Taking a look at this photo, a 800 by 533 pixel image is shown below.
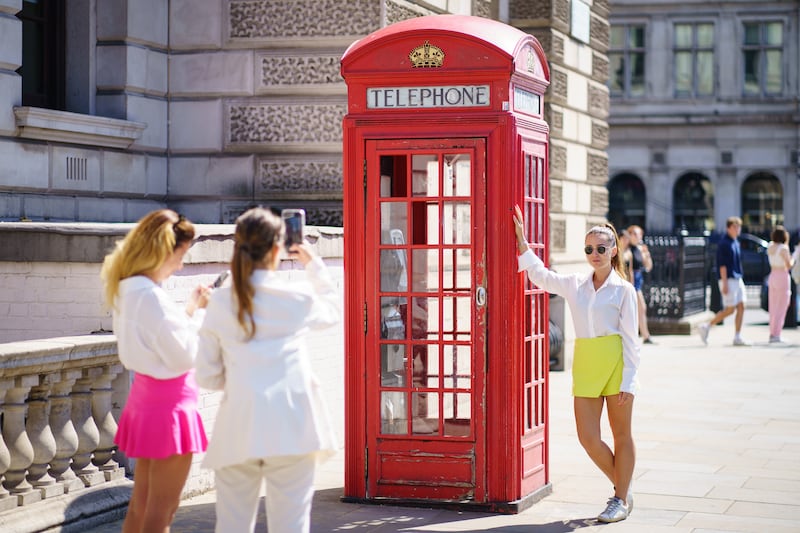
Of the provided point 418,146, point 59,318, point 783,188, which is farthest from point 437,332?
point 783,188

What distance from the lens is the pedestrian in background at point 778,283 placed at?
18094 millimetres

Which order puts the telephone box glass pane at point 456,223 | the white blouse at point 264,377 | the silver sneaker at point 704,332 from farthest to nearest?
the silver sneaker at point 704,332
the telephone box glass pane at point 456,223
the white blouse at point 264,377

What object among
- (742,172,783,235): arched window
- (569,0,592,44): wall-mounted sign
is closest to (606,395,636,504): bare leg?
(569,0,592,44): wall-mounted sign

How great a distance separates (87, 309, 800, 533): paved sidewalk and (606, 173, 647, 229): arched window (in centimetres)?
3169

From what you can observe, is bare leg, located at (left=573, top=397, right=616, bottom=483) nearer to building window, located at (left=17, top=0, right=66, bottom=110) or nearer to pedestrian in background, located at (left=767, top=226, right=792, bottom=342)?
building window, located at (left=17, top=0, right=66, bottom=110)

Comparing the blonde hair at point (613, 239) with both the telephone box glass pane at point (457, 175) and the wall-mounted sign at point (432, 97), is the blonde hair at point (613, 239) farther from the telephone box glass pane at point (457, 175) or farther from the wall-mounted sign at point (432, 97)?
the wall-mounted sign at point (432, 97)

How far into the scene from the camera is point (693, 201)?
4566 centimetres

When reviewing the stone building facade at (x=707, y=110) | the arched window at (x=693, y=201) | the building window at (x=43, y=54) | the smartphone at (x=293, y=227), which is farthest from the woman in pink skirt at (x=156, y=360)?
the arched window at (x=693, y=201)

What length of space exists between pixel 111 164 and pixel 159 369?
568 centimetres

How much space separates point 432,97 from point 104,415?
2482 millimetres

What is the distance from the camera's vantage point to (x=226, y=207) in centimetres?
1124

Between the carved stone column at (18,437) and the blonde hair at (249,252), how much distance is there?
6.46ft

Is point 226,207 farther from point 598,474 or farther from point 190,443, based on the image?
point 190,443

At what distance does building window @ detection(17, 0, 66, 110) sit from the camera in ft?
34.0
